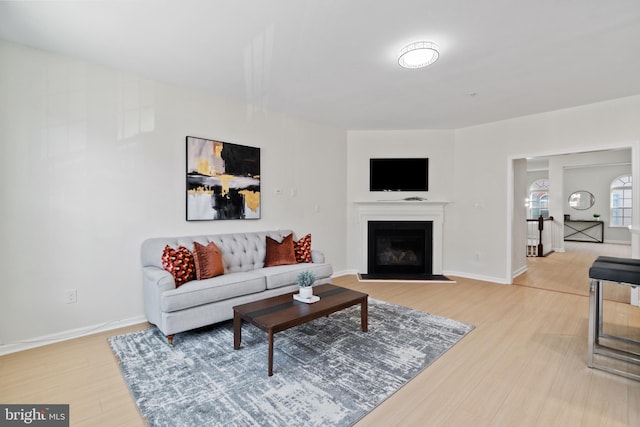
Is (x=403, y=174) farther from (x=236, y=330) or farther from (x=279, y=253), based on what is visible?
(x=236, y=330)

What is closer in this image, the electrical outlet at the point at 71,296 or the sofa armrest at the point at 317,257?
the electrical outlet at the point at 71,296

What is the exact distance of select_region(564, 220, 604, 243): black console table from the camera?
9.22m

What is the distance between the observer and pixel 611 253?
724 cm

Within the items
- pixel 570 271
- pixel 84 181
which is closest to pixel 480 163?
pixel 570 271

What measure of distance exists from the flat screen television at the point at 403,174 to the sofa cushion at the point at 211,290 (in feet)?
Result: 9.75

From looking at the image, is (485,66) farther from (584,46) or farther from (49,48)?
(49,48)

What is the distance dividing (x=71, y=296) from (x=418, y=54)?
3763mm

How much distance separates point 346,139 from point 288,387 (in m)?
4.13

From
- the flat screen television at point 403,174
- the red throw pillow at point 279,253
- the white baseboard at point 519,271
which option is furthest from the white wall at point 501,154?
the red throw pillow at point 279,253

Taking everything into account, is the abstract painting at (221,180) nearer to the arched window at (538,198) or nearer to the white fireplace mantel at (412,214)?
the white fireplace mantel at (412,214)

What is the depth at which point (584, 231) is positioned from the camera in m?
9.48

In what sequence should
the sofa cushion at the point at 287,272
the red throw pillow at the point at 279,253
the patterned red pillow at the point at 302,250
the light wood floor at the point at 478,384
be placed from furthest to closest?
the patterned red pillow at the point at 302,250, the red throw pillow at the point at 279,253, the sofa cushion at the point at 287,272, the light wood floor at the point at 478,384

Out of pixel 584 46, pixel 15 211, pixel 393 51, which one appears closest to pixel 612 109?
pixel 584 46

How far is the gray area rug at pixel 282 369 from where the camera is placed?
171 cm
